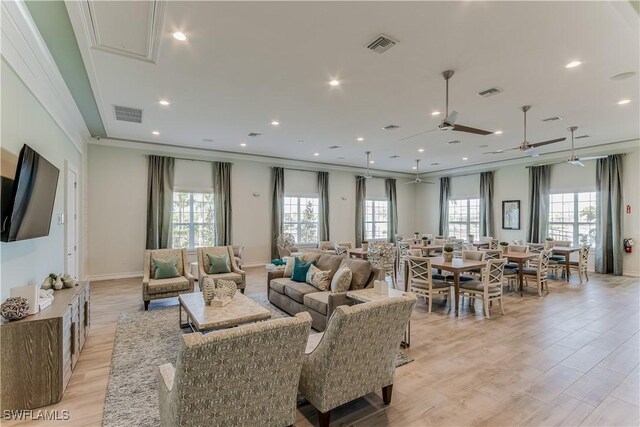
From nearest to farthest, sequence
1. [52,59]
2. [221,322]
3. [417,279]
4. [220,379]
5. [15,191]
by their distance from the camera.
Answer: [220,379]
[15,191]
[221,322]
[52,59]
[417,279]

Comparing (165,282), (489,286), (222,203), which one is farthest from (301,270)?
(222,203)

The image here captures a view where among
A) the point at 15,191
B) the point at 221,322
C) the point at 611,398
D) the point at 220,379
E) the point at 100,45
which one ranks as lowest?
the point at 611,398

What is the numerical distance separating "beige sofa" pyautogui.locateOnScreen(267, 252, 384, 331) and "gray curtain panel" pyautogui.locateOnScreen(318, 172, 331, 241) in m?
5.19

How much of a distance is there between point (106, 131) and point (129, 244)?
2.76 m

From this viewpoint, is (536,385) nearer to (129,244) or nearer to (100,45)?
(100,45)

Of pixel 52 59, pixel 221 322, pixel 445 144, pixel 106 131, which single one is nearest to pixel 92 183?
pixel 106 131

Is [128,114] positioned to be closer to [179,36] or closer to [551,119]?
[179,36]

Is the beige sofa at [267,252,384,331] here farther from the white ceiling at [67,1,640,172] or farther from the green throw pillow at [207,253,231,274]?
the white ceiling at [67,1,640,172]

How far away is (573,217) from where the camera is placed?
8.99 meters

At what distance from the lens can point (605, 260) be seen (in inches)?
325

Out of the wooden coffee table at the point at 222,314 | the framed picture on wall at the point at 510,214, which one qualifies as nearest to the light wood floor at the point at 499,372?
the wooden coffee table at the point at 222,314

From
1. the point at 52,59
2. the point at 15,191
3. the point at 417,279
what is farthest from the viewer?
the point at 417,279

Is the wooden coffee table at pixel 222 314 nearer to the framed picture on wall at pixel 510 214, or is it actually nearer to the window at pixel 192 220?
the window at pixel 192 220

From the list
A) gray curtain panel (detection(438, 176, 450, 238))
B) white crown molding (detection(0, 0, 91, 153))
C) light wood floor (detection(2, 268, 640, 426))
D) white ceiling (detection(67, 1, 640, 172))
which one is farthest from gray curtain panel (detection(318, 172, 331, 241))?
white crown molding (detection(0, 0, 91, 153))
